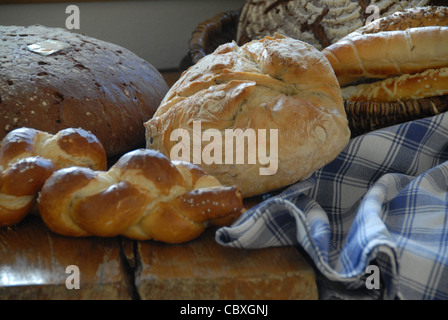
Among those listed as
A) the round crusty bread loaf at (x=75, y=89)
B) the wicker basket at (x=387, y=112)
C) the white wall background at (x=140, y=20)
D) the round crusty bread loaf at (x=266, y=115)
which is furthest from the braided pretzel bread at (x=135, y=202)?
the white wall background at (x=140, y=20)

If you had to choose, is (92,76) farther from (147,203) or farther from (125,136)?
(147,203)

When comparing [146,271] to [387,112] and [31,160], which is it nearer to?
[31,160]

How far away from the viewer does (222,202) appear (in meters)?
0.72

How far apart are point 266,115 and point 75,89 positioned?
0.44 m

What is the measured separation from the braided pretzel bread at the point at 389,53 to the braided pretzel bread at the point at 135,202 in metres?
0.47

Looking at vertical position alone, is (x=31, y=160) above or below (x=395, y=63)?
below

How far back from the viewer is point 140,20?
211 cm

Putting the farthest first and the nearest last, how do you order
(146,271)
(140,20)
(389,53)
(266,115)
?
(140,20) < (389,53) < (266,115) < (146,271)

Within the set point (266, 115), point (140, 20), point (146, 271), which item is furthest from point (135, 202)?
point (140, 20)

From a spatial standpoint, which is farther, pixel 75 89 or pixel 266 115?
pixel 75 89

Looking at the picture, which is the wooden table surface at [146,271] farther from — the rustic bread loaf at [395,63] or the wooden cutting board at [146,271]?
the rustic bread loaf at [395,63]

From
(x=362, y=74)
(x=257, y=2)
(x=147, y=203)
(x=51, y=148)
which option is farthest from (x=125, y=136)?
(x=257, y=2)

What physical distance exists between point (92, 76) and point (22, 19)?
3.49 feet

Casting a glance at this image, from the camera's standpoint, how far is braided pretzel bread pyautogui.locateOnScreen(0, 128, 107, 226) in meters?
0.74
